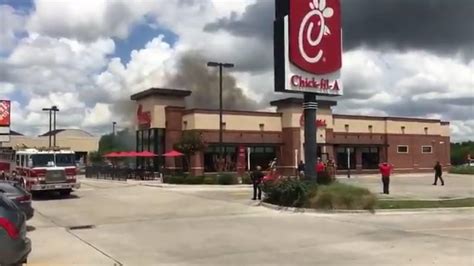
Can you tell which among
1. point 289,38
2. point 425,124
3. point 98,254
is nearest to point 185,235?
point 98,254

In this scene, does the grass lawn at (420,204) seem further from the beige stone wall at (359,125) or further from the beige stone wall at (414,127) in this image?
the beige stone wall at (414,127)

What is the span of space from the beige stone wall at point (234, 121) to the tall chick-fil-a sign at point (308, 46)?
27915mm

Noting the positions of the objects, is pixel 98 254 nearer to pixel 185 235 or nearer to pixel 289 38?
pixel 185 235

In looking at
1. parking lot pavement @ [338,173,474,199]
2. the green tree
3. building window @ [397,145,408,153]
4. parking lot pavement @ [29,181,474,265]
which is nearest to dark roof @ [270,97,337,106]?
building window @ [397,145,408,153]

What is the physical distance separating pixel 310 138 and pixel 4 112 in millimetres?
52897

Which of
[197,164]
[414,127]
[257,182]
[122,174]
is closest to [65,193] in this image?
[257,182]

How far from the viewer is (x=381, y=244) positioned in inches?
497

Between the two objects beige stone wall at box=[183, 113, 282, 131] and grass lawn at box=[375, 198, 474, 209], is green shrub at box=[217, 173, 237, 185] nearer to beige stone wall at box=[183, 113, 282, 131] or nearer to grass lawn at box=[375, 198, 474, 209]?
beige stone wall at box=[183, 113, 282, 131]

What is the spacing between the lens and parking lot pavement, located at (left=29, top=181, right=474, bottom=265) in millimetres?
11117

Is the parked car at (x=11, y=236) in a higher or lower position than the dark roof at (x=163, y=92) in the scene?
lower

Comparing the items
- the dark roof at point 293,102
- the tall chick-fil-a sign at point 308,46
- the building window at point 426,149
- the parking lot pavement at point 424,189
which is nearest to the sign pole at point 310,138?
the tall chick-fil-a sign at point 308,46

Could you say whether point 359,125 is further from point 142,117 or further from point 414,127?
point 142,117

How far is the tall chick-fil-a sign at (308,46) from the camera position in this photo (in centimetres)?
2242

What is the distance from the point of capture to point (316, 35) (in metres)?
23.2
